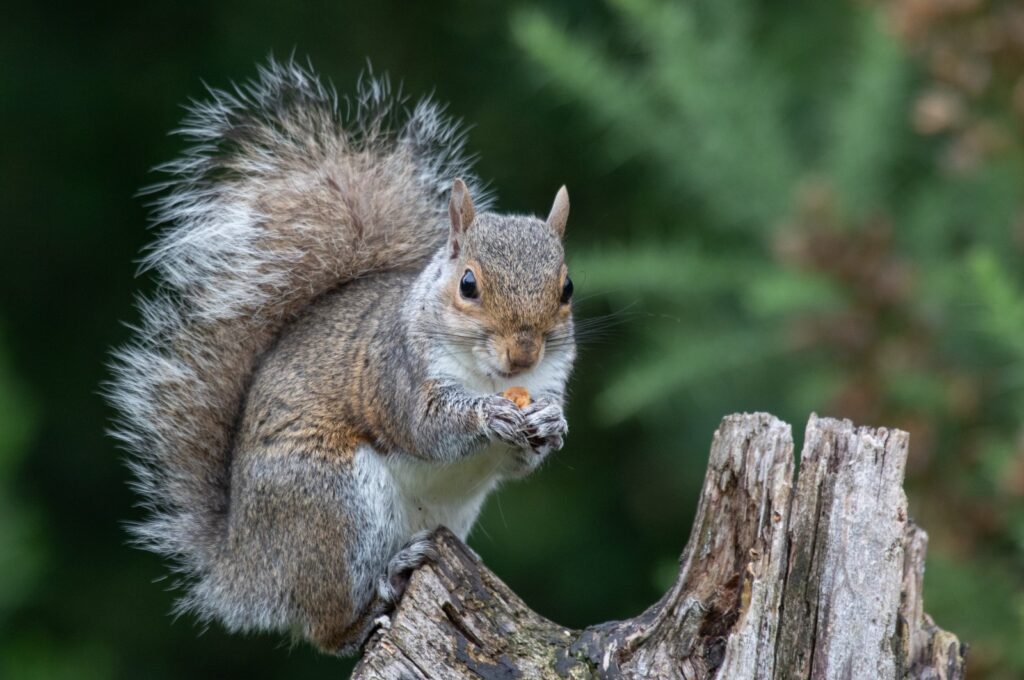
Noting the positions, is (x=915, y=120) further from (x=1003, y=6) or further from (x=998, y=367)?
(x=998, y=367)

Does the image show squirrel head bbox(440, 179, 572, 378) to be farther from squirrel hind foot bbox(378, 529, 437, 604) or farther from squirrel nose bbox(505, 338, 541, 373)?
squirrel hind foot bbox(378, 529, 437, 604)

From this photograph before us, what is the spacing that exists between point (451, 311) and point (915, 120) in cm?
133

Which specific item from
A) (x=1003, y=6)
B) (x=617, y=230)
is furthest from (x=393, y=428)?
(x=617, y=230)

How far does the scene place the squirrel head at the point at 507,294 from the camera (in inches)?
78.0

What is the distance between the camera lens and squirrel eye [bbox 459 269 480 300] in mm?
2031

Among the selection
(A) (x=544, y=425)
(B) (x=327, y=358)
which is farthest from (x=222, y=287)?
(A) (x=544, y=425)

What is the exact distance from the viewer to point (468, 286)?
6.69ft

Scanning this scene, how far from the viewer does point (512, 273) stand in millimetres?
2006

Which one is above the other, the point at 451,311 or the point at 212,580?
the point at 451,311

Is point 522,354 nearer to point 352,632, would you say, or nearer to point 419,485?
point 419,485

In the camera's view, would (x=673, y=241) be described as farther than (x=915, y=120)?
Yes

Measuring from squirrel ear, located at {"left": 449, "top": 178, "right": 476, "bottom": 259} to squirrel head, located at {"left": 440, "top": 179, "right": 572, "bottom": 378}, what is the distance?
2 centimetres

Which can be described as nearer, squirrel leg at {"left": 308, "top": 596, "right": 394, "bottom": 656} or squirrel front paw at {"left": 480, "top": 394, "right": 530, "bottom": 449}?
squirrel front paw at {"left": 480, "top": 394, "right": 530, "bottom": 449}

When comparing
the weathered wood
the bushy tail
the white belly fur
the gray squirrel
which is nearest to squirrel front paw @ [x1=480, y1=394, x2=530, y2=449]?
→ the gray squirrel
